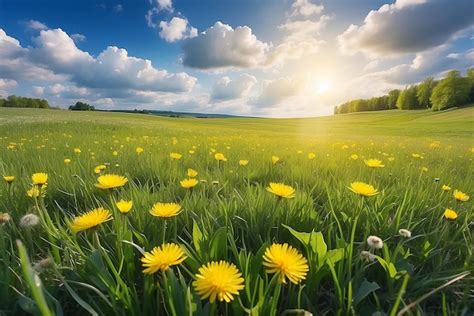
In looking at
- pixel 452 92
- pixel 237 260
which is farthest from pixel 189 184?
pixel 452 92

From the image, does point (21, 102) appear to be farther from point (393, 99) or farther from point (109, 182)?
point (393, 99)

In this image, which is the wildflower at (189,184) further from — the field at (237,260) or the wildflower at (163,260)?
the wildflower at (163,260)

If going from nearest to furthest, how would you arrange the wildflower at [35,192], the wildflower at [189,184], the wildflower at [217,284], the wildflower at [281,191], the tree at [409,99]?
the wildflower at [217,284] → the wildflower at [281,191] → the wildflower at [35,192] → the wildflower at [189,184] → the tree at [409,99]

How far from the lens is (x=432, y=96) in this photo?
61125mm

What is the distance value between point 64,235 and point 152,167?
1675 mm

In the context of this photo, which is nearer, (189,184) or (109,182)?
(109,182)

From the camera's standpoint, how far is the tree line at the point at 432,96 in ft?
190

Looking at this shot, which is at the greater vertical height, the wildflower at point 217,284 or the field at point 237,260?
the wildflower at point 217,284

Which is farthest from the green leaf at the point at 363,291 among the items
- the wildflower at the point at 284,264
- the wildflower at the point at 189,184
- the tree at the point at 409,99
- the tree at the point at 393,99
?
the tree at the point at 393,99

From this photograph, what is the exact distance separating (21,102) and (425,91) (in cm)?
10167

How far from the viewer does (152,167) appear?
279 centimetres

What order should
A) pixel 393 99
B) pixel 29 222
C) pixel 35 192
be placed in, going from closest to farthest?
pixel 29 222, pixel 35 192, pixel 393 99

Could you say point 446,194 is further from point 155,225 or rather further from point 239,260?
point 155,225

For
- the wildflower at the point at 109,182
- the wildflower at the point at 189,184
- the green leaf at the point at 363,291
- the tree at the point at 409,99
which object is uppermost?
the tree at the point at 409,99
